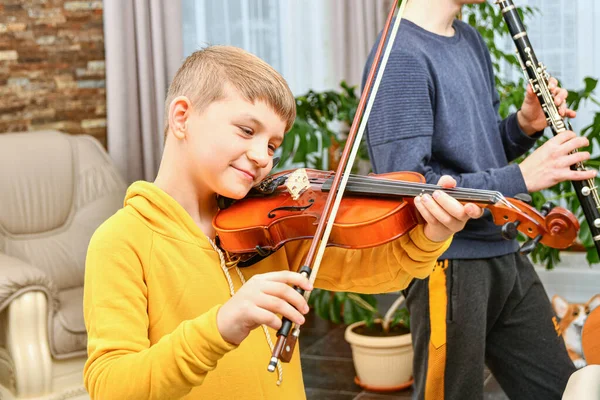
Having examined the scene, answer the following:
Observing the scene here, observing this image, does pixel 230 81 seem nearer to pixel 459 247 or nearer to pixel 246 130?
pixel 246 130

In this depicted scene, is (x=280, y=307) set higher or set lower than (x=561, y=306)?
higher

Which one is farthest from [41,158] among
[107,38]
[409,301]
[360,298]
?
[409,301]

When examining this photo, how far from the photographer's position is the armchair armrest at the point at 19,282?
2.62 m

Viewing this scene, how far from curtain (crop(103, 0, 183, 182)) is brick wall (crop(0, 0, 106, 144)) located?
0.23m

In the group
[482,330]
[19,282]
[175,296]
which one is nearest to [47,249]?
[19,282]

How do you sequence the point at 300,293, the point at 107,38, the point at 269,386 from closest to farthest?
the point at 300,293
the point at 269,386
the point at 107,38

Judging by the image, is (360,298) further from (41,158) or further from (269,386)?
(269,386)

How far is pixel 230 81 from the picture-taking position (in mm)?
1226

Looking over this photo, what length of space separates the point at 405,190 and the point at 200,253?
1.11ft

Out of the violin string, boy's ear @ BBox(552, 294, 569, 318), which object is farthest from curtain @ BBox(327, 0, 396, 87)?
the violin string

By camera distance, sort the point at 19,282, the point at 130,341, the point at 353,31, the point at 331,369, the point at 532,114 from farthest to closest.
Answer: the point at 353,31 → the point at 331,369 → the point at 19,282 → the point at 532,114 → the point at 130,341

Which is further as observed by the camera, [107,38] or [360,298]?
[107,38]

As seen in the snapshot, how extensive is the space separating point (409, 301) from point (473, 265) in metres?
0.17

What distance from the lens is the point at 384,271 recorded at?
1.33 meters
